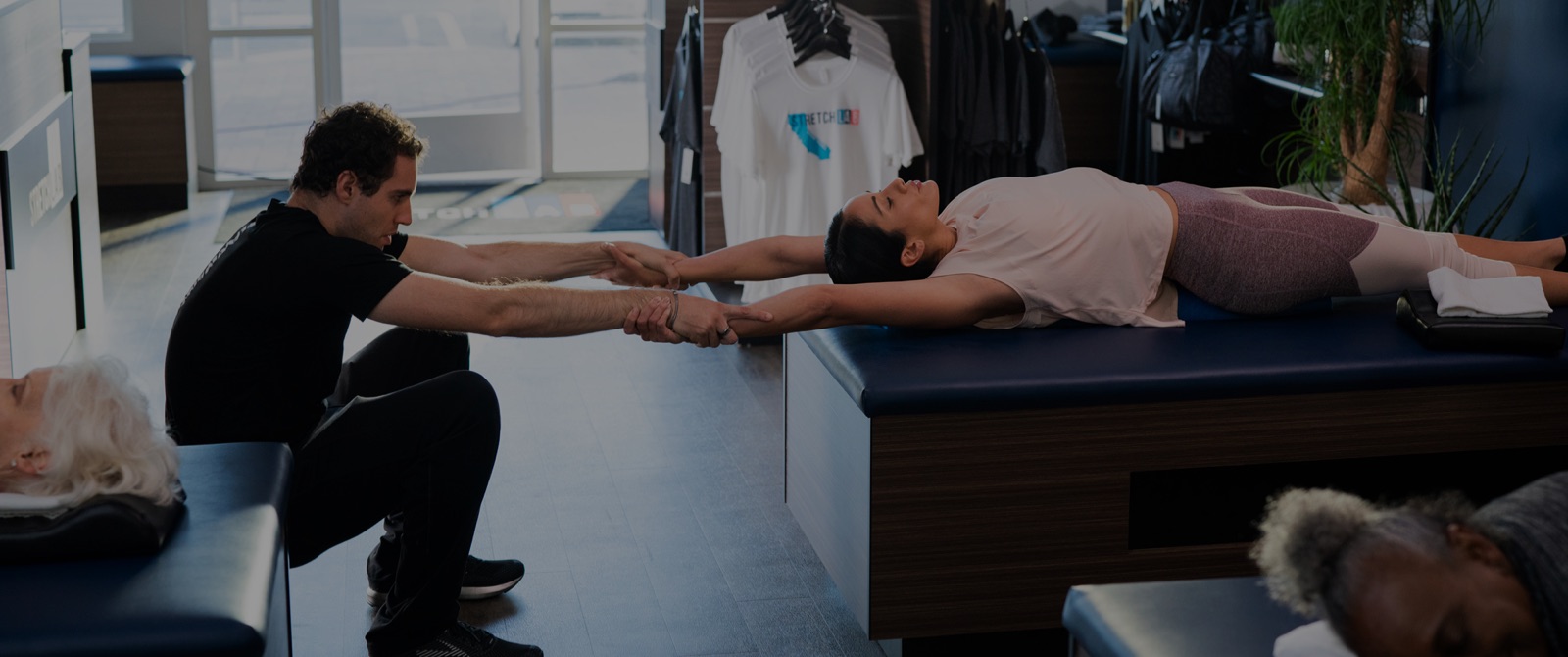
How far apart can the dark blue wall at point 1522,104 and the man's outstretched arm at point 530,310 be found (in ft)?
6.86

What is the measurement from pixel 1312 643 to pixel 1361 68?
2.84 metres

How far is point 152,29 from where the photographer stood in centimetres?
702

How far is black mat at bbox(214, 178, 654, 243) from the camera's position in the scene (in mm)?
6402

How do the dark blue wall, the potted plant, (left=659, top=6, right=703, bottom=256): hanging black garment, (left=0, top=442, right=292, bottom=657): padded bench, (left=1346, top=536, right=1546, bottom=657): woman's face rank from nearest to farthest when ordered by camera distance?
(left=1346, top=536, right=1546, bottom=657): woman's face → (left=0, top=442, right=292, bottom=657): padded bench → the dark blue wall → the potted plant → (left=659, top=6, right=703, bottom=256): hanging black garment

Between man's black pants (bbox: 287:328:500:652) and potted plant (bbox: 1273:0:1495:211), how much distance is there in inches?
95.7

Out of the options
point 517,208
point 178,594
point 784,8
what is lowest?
point 517,208

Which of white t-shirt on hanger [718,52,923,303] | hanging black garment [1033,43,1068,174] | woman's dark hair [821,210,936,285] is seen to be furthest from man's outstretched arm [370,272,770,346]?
hanging black garment [1033,43,1068,174]

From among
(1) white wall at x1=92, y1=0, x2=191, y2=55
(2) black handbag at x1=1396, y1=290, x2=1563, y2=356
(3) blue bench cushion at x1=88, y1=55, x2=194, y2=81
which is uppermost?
(1) white wall at x1=92, y1=0, x2=191, y2=55

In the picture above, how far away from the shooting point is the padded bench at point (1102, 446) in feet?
8.09

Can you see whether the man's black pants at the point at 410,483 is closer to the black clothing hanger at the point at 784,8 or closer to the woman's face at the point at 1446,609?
the woman's face at the point at 1446,609

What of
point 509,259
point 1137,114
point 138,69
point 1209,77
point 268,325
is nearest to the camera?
point 268,325

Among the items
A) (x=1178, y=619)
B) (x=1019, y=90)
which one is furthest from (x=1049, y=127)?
(x=1178, y=619)

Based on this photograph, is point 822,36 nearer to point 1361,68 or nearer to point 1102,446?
point 1361,68

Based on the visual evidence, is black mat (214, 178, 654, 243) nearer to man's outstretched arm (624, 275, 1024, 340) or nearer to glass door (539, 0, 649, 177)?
glass door (539, 0, 649, 177)
